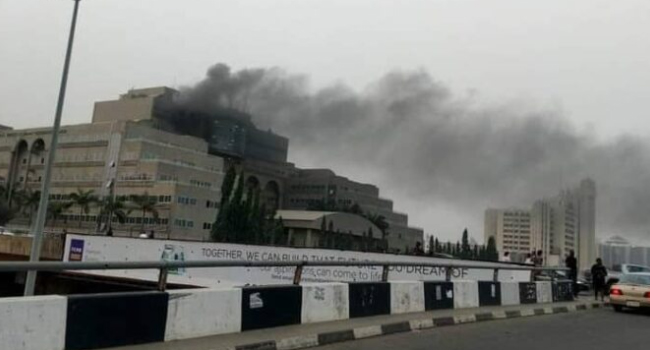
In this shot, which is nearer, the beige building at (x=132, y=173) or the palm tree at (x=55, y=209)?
the palm tree at (x=55, y=209)

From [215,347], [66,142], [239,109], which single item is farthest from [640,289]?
[239,109]

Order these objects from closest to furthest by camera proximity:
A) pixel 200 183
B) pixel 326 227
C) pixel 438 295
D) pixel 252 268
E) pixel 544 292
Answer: pixel 438 295
pixel 544 292
pixel 252 268
pixel 200 183
pixel 326 227

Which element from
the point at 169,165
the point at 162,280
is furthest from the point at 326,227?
the point at 162,280

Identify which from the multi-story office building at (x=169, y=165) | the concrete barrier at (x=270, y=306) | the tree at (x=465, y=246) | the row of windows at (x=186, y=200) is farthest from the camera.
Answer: the tree at (x=465, y=246)

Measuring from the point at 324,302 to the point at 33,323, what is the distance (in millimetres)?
4950

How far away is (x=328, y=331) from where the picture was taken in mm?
9094

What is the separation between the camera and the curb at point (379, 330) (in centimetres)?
811

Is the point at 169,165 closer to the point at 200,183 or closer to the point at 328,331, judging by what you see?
Result: the point at 200,183

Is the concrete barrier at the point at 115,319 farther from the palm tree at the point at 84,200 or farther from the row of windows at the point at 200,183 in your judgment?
the row of windows at the point at 200,183

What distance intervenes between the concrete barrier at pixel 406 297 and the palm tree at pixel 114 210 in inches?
3418

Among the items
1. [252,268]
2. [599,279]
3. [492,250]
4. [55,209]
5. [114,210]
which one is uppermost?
[114,210]

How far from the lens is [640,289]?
58.5 ft

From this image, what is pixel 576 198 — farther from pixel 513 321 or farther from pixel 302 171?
pixel 302 171

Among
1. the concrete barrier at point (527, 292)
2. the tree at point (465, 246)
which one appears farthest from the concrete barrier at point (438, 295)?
the tree at point (465, 246)
